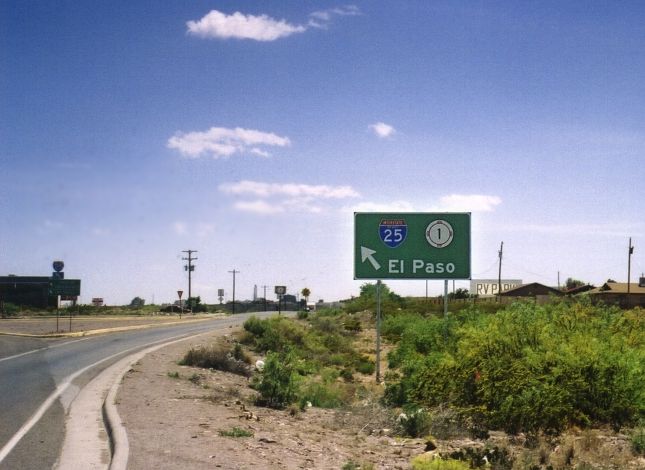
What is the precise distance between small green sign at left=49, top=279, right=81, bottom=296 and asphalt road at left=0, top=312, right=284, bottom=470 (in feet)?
22.8

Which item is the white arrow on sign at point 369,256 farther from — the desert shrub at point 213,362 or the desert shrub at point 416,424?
the desert shrub at point 416,424

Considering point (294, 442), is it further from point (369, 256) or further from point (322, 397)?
point (369, 256)

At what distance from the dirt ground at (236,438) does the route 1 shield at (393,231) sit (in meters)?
7.95

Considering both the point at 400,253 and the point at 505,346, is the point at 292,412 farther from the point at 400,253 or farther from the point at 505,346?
the point at 400,253

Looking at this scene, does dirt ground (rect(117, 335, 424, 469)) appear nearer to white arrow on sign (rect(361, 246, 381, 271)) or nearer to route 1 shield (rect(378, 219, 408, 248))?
white arrow on sign (rect(361, 246, 381, 271))

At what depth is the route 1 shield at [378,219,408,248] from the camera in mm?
20828

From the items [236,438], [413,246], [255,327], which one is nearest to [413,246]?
[413,246]

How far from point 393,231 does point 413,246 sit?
85 cm

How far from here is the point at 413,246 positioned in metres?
20.8

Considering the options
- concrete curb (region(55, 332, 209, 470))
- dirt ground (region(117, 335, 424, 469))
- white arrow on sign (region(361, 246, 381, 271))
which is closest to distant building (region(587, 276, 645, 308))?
white arrow on sign (region(361, 246, 381, 271))

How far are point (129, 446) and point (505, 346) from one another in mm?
7399

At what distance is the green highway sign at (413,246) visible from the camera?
2072 cm

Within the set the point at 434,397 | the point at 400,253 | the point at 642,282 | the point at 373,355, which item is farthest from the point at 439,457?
the point at 642,282

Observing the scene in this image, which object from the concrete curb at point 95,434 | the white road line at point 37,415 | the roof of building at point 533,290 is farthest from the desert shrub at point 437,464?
the roof of building at point 533,290
